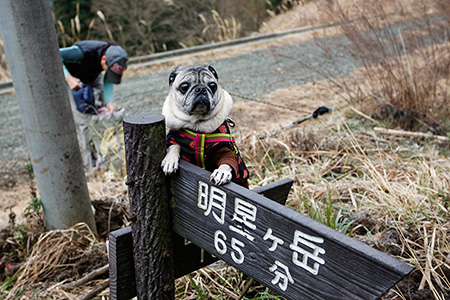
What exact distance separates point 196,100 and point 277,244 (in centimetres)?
72

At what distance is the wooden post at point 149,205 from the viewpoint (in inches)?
67.7

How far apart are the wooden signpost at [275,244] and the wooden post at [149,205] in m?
0.03

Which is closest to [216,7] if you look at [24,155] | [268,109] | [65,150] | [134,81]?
[134,81]

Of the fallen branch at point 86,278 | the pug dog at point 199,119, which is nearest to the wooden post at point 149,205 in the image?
the pug dog at point 199,119

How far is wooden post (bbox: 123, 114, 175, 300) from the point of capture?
5.65 feet

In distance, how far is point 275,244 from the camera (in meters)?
1.46

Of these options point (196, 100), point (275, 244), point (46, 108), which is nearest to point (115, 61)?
point (46, 108)

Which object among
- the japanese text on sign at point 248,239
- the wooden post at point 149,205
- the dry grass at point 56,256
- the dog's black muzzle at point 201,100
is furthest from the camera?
the dry grass at point 56,256

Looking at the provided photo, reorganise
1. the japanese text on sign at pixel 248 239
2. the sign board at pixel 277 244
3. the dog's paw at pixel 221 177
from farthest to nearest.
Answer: the dog's paw at pixel 221 177 → the japanese text on sign at pixel 248 239 → the sign board at pixel 277 244

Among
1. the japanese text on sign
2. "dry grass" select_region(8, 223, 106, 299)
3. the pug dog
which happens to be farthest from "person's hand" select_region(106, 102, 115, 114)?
the japanese text on sign

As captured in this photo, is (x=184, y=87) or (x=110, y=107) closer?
(x=184, y=87)

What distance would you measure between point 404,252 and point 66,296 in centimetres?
217

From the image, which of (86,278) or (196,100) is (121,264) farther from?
(86,278)

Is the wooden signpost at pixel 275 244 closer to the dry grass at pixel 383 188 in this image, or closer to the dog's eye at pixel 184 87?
the dog's eye at pixel 184 87
